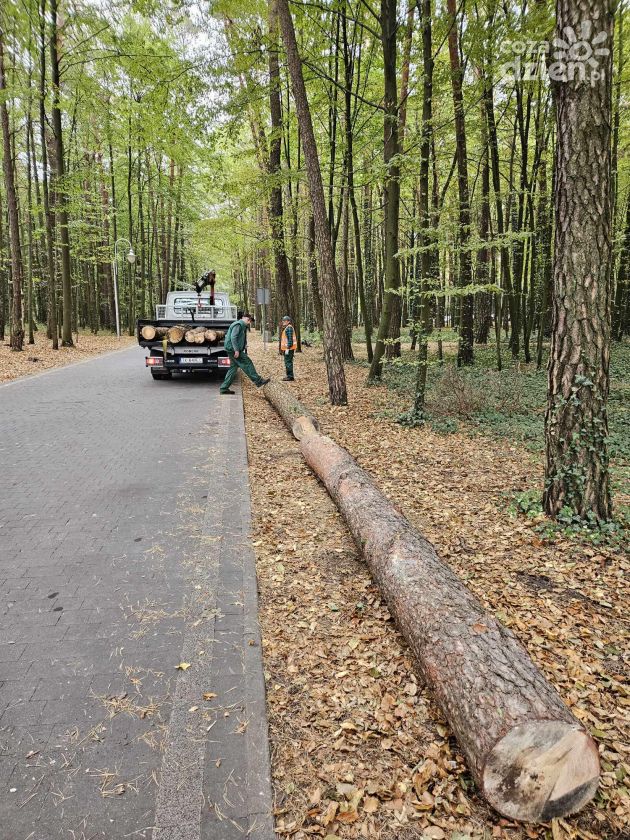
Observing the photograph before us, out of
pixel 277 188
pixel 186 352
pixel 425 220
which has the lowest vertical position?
pixel 186 352

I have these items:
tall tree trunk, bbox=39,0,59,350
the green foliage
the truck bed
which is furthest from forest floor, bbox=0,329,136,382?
the green foliage

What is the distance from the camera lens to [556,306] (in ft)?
14.7

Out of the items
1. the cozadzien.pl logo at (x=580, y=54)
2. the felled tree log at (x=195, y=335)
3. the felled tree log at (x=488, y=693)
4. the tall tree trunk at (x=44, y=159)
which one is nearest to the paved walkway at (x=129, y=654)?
the felled tree log at (x=488, y=693)

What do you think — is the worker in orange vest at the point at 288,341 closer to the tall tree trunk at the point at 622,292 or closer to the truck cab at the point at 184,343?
the truck cab at the point at 184,343

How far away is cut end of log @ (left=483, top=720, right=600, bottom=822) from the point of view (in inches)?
83.4

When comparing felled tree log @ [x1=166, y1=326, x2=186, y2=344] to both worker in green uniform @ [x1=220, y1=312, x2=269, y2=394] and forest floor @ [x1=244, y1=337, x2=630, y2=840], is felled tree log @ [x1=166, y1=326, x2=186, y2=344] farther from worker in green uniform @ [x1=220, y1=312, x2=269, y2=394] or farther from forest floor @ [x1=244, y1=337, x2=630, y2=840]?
forest floor @ [x1=244, y1=337, x2=630, y2=840]

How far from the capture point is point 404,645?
3.28m

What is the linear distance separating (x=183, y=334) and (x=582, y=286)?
32.8 feet

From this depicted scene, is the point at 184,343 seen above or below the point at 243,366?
above

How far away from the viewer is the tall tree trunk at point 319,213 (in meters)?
9.23

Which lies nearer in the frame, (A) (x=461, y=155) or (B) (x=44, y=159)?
(A) (x=461, y=155)

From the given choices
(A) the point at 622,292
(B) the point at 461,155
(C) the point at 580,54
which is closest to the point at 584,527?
(C) the point at 580,54

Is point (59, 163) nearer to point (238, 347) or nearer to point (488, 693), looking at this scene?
point (238, 347)

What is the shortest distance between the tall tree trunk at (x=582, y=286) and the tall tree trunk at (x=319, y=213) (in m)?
5.89
